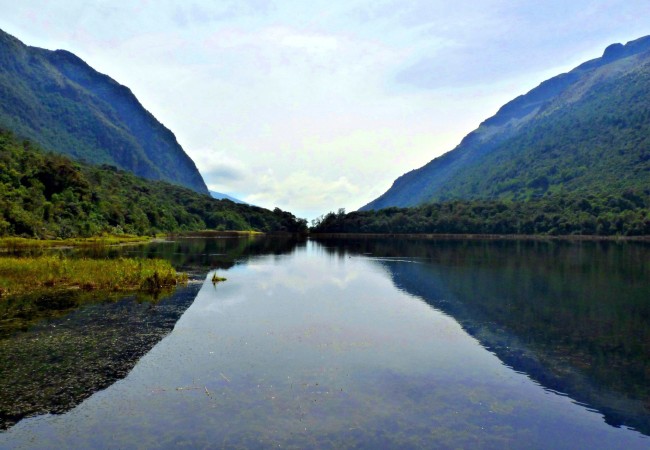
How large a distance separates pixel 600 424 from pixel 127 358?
24374 millimetres

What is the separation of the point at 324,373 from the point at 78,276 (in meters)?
37.0

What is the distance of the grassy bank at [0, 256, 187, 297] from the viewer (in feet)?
156

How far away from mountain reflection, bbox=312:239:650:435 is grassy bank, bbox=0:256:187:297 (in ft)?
100

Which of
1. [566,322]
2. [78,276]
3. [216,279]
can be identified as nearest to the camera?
[566,322]

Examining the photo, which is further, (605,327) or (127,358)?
(605,327)

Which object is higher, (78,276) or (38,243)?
(38,243)

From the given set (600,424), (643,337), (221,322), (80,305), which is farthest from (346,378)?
(80,305)

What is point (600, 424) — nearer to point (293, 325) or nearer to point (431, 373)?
point (431, 373)

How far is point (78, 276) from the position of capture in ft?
166

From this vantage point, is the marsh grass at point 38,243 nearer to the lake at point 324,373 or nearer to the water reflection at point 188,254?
the water reflection at point 188,254

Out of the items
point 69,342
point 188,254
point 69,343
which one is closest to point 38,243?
point 188,254

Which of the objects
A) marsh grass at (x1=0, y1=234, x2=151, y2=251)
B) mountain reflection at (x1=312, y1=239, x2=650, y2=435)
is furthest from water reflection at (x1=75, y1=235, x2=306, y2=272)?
mountain reflection at (x1=312, y1=239, x2=650, y2=435)

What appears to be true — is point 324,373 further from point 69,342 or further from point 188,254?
point 188,254

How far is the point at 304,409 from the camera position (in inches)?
800
